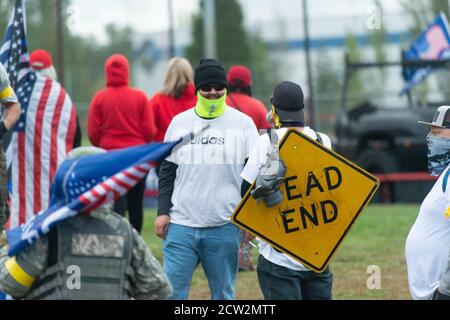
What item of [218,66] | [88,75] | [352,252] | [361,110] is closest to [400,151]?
[361,110]

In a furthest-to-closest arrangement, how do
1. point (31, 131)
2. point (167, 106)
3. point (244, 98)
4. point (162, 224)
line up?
point (167, 106) < point (244, 98) < point (31, 131) < point (162, 224)

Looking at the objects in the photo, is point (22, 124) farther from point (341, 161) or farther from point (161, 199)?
point (341, 161)

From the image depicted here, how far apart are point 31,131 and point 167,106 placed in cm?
209

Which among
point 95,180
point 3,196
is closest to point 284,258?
point 95,180

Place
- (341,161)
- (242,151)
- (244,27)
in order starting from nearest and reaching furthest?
(341,161) < (242,151) < (244,27)

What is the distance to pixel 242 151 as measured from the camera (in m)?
7.52

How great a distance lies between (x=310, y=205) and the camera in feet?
21.6

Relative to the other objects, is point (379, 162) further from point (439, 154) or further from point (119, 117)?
point (439, 154)

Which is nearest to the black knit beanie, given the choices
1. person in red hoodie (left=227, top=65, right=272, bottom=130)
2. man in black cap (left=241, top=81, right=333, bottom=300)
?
man in black cap (left=241, top=81, right=333, bottom=300)

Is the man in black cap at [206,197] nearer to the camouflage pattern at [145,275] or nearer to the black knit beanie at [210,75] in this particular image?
the black knit beanie at [210,75]

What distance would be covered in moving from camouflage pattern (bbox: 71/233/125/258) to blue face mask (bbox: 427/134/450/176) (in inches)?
87.1

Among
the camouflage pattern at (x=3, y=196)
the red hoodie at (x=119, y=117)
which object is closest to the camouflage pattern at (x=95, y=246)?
the camouflage pattern at (x=3, y=196)

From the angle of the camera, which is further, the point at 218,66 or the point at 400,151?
the point at 400,151

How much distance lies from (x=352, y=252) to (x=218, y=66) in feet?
15.9
